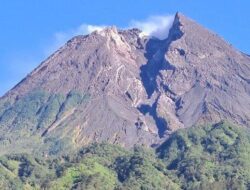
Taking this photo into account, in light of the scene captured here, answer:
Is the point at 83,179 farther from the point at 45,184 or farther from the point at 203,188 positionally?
the point at 203,188

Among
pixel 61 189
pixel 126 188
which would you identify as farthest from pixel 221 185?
pixel 61 189

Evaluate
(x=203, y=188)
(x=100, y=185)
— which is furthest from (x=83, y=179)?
(x=203, y=188)

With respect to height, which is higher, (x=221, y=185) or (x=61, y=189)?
(x=221, y=185)

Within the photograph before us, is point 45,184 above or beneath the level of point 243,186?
beneath

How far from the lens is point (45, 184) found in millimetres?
198625

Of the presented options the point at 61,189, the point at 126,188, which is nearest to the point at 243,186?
the point at 126,188

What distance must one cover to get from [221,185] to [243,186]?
8770 mm

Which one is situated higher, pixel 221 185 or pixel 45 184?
pixel 221 185

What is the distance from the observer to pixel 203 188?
→ 18875cm

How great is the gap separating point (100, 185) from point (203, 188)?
22.5 m

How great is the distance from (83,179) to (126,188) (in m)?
13.5

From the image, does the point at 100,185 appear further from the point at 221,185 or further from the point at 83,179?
the point at 221,185

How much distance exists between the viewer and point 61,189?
19638 cm

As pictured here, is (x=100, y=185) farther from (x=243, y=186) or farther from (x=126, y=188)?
(x=243, y=186)
